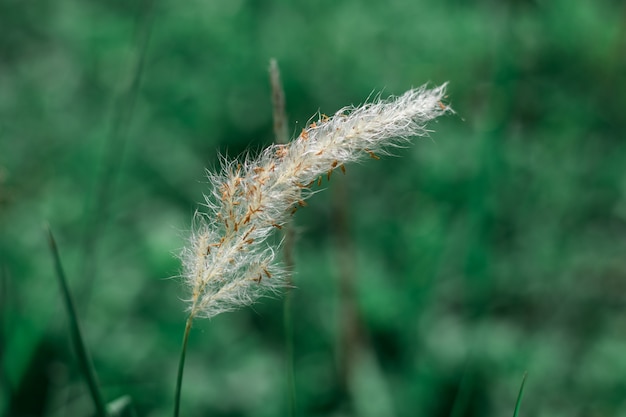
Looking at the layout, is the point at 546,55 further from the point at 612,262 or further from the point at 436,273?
the point at 436,273

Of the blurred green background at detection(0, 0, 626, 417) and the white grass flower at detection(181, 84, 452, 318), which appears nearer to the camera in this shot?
the white grass flower at detection(181, 84, 452, 318)

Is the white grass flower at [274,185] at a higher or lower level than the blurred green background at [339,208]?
lower

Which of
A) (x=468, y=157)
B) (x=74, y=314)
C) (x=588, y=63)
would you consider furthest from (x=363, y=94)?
(x=74, y=314)

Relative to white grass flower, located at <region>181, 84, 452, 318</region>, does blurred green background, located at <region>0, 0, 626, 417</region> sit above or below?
above

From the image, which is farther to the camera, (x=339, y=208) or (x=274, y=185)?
(x=339, y=208)

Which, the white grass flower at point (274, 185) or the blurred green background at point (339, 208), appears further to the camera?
the blurred green background at point (339, 208)
